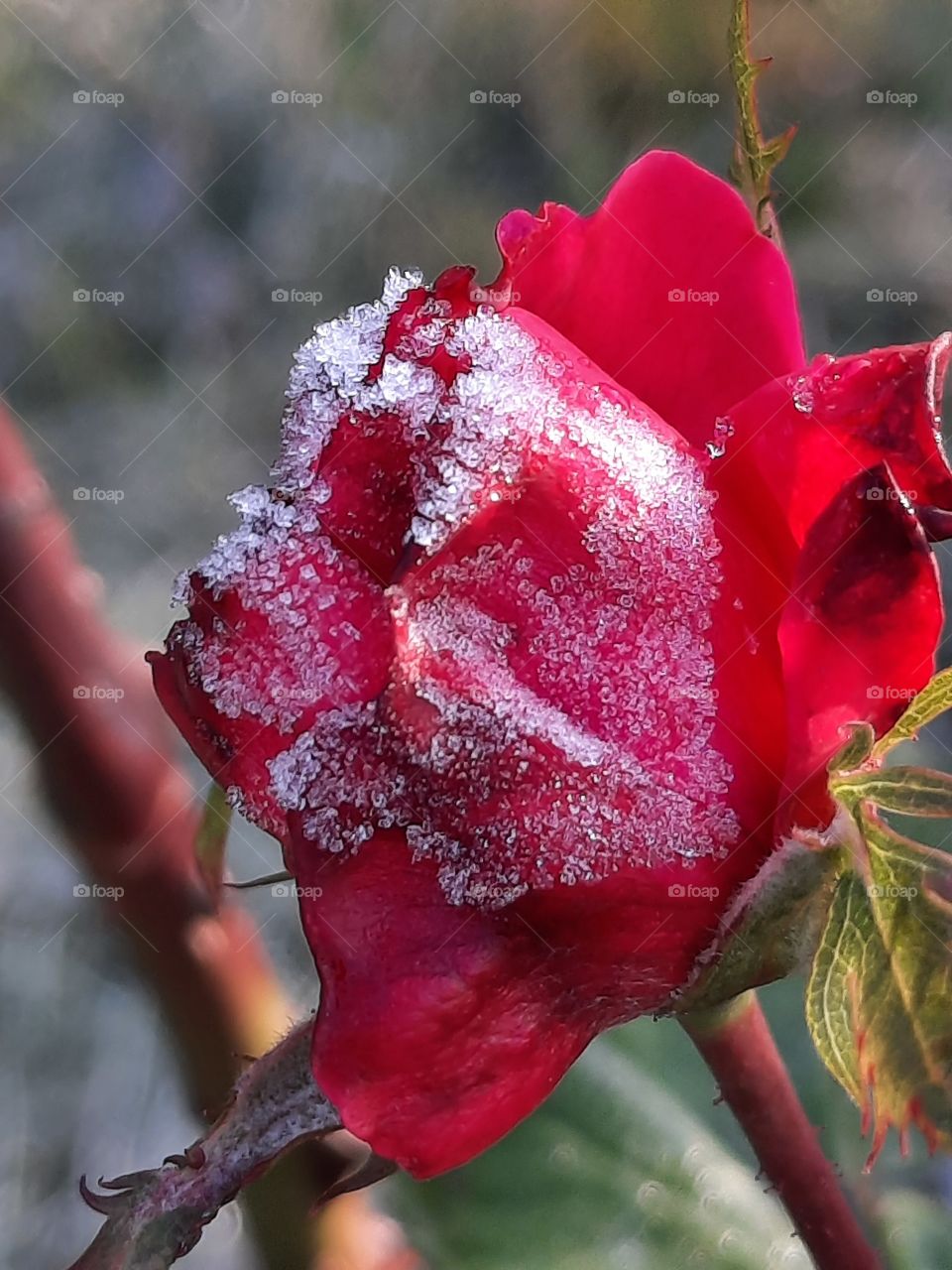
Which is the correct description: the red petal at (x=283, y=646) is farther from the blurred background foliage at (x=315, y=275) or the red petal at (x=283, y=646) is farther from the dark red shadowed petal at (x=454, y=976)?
the blurred background foliage at (x=315, y=275)

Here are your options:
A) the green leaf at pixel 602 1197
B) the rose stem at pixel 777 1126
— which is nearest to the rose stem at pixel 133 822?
the green leaf at pixel 602 1197

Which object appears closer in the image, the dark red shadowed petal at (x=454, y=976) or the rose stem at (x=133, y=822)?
the dark red shadowed petal at (x=454, y=976)

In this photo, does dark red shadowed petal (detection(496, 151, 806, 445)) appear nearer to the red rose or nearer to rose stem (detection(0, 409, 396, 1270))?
the red rose

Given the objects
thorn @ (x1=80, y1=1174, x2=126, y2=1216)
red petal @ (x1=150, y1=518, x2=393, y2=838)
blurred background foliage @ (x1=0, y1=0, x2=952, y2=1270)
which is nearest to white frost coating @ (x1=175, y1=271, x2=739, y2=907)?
red petal @ (x1=150, y1=518, x2=393, y2=838)

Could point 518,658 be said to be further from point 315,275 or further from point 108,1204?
point 315,275

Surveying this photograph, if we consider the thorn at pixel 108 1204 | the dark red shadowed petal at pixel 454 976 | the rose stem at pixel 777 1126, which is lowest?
the rose stem at pixel 777 1126

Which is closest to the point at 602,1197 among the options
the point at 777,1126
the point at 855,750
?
the point at 777,1126
